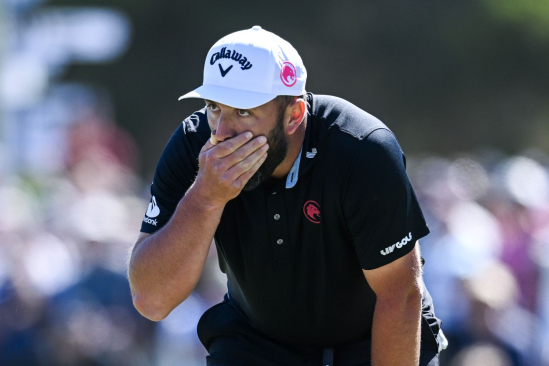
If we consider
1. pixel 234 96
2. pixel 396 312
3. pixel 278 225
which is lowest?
pixel 396 312

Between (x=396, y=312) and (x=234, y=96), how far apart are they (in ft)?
4.14

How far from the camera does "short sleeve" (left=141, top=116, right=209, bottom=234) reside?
4234 mm

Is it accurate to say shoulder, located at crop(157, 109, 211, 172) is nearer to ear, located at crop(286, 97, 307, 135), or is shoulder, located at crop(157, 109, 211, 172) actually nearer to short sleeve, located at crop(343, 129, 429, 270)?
ear, located at crop(286, 97, 307, 135)

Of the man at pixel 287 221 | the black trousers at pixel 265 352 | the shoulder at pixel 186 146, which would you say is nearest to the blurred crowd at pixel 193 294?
the black trousers at pixel 265 352

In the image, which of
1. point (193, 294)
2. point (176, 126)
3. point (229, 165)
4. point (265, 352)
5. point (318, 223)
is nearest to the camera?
point (229, 165)

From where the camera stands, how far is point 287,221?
4.14m

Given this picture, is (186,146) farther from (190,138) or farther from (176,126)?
(176,126)

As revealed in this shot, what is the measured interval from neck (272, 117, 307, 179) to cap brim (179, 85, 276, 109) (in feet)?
0.90

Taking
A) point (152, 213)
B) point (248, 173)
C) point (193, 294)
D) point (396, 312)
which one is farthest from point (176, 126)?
point (396, 312)

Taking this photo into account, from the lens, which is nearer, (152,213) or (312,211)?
(312,211)

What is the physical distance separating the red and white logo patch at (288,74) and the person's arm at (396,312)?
98 cm

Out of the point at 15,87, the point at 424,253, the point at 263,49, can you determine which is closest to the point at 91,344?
the point at 424,253

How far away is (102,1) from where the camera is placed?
19375mm

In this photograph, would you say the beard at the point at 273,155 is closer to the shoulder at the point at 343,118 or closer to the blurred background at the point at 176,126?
the shoulder at the point at 343,118
